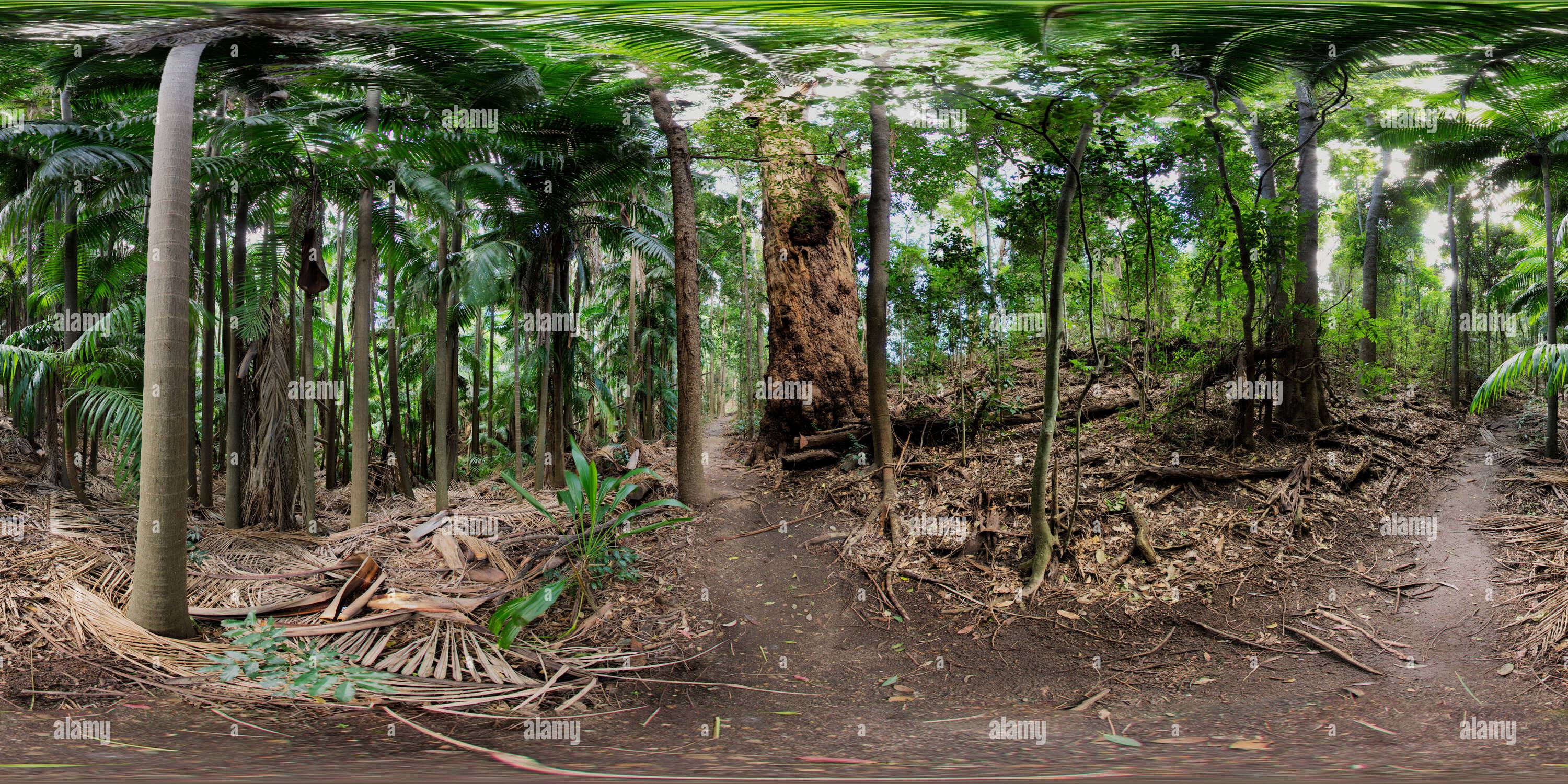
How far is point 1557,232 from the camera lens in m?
3.20

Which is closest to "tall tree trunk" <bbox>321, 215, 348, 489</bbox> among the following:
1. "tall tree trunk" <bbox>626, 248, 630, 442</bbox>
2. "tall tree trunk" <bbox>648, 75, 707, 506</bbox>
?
"tall tree trunk" <bbox>626, 248, 630, 442</bbox>

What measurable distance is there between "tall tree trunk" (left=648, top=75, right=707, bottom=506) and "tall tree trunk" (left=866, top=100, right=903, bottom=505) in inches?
46.4

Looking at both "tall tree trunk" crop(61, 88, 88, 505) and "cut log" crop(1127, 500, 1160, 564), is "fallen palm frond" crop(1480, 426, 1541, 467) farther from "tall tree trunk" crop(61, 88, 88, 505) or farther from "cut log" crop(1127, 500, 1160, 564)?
"tall tree trunk" crop(61, 88, 88, 505)

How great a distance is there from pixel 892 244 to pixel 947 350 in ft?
2.92

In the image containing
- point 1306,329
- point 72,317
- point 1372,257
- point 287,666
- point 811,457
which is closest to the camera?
point 287,666

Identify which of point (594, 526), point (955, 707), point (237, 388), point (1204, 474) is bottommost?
point (955, 707)

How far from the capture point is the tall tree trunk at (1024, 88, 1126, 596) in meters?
3.40

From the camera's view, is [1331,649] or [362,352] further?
[362,352]

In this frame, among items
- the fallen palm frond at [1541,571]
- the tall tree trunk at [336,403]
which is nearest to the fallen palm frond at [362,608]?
the tall tree trunk at [336,403]

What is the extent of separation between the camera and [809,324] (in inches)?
239

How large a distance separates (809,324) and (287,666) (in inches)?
174

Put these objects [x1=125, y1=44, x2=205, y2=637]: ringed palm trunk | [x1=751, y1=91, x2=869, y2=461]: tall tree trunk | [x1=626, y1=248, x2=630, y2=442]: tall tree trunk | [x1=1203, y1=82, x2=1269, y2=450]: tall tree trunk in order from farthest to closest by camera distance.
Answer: [x1=626, y1=248, x2=630, y2=442]: tall tree trunk, [x1=751, y1=91, x2=869, y2=461]: tall tree trunk, [x1=1203, y1=82, x2=1269, y2=450]: tall tree trunk, [x1=125, y1=44, x2=205, y2=637]: ringed palm trunk

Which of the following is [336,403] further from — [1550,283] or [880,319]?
[1550,283]

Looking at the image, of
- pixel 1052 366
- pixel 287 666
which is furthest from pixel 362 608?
pixel 1052 366
